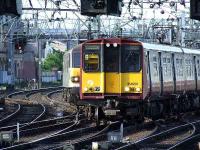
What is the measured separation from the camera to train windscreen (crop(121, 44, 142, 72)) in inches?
812

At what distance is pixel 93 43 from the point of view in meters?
20.7

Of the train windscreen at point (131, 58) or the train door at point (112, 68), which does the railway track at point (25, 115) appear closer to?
the train door at point (112, 68)

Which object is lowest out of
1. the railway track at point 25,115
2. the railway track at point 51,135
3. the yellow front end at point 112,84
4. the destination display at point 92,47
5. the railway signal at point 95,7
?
the railway track at point 51,135

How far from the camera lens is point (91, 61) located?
2077cm

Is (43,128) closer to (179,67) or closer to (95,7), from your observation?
(179,67)

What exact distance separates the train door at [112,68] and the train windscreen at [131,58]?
0.19 m

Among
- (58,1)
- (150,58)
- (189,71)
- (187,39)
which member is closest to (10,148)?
(150,58)

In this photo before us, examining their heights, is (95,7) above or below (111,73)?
above

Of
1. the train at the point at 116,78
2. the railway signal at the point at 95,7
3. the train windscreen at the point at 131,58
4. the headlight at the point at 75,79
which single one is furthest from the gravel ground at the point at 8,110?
the railway signal at the point at 95,7

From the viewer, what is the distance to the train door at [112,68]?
20.5 meters

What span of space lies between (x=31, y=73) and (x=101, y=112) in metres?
67.5

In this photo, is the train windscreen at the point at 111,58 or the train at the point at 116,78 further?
the train windscreen at the point at 111,58

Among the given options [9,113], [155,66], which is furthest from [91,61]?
[9,113]

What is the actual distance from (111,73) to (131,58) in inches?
31.3
